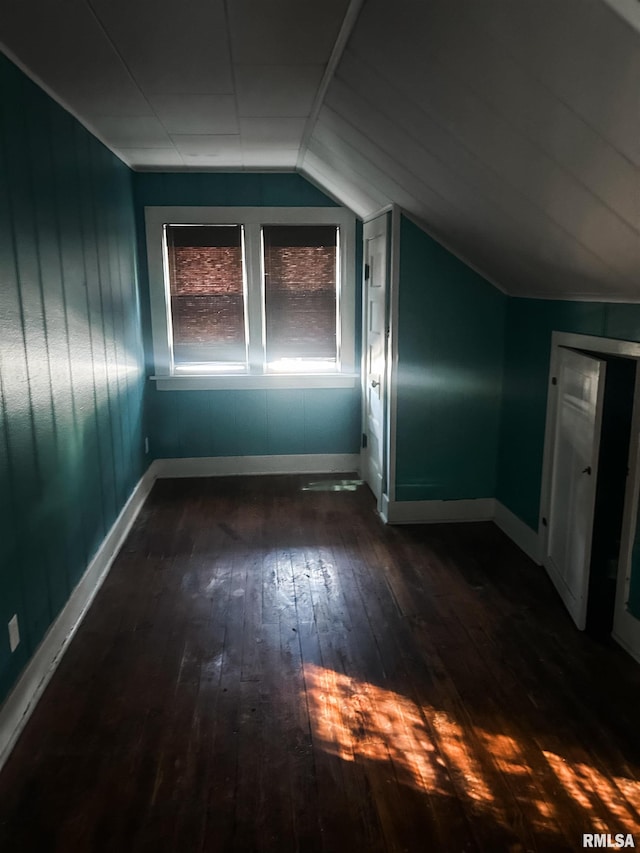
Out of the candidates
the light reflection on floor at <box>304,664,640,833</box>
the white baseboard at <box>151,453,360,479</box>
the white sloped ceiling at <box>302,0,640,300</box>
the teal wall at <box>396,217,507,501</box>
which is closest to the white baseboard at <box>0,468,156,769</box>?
the light reflection on floor at <box>304,664,640,833</box>

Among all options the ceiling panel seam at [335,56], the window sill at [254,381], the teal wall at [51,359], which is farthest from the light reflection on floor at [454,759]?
the window sill at [254,381]

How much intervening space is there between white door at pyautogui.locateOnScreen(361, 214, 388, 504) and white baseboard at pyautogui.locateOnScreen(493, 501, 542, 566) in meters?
0.88

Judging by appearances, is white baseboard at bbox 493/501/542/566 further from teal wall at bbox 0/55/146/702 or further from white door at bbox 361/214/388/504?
Result: teal wall at bbox 0/55/146/702

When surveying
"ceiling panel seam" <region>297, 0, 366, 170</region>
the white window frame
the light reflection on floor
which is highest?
"ceiling panel seam" <region>297, 0, 366, 170</region>

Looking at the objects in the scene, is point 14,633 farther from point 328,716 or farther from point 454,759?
point 454,759

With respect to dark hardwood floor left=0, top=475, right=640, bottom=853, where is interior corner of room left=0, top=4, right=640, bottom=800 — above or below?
above

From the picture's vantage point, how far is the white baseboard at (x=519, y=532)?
391 cm

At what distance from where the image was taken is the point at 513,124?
6.80 feet

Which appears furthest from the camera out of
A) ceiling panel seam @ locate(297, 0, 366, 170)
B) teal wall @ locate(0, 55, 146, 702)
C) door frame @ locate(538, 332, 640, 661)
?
door frame @ locate(538, 332, 640, 661)

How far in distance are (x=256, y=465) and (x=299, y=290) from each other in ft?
5.26

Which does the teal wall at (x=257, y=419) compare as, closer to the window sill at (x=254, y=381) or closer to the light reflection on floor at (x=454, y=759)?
the window sill at (x=254, y=381)

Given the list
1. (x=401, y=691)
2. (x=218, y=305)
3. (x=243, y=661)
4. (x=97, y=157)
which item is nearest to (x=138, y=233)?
(x=218, y=305)

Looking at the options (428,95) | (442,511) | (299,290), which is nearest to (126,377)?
(299,290)

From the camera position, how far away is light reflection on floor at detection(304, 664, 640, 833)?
6.78 feet
